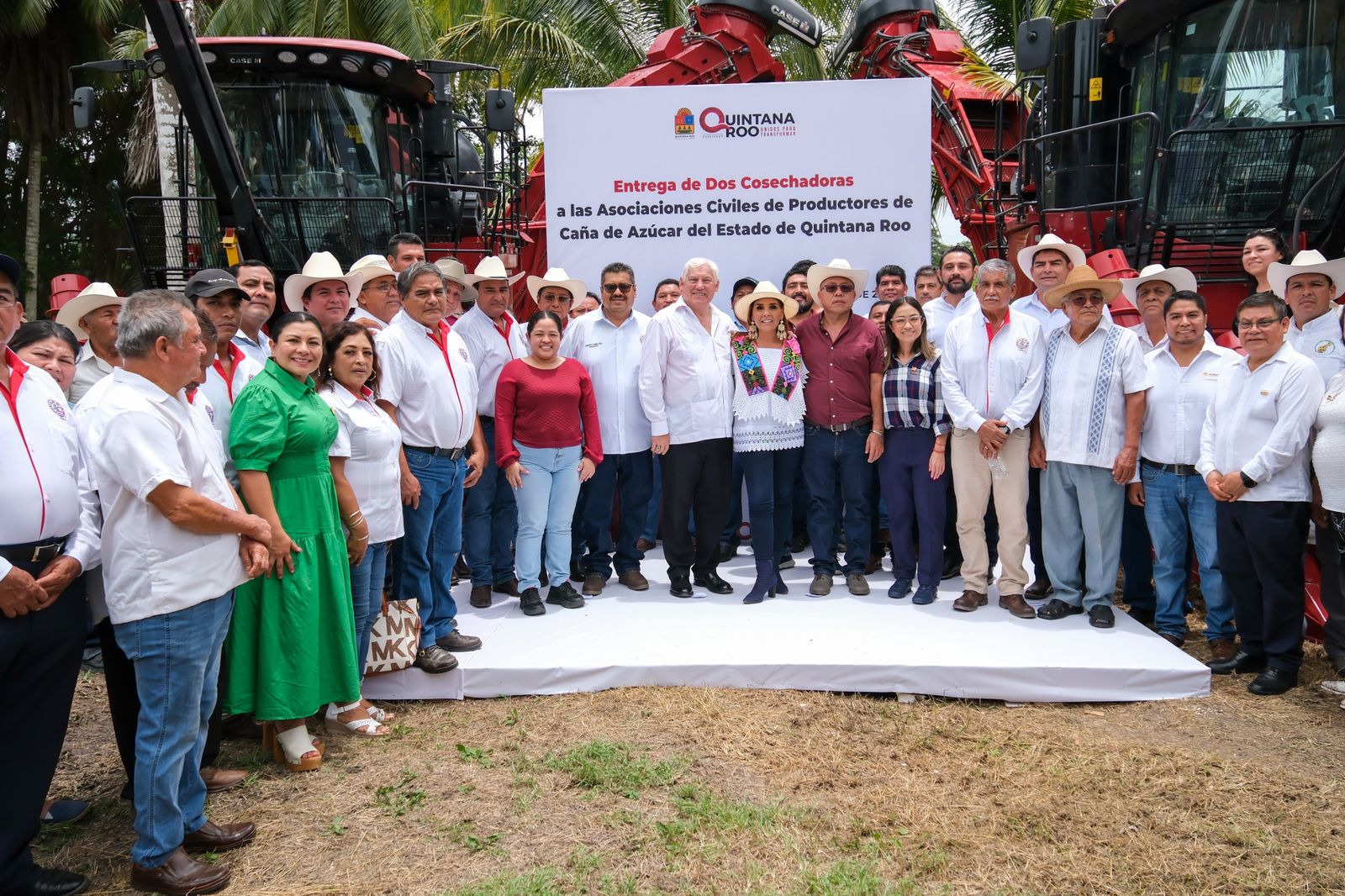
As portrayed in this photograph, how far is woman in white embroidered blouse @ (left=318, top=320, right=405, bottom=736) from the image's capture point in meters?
3.94

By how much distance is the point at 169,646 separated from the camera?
9.71ft

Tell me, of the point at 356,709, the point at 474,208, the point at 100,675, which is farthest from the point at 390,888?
the point at 474,208

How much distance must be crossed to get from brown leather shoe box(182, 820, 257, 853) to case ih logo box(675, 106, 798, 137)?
5.58 meters

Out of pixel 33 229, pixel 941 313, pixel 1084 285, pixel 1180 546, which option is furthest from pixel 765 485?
pixel 33 229

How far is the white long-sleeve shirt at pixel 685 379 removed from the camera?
5.50m

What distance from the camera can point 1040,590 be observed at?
18.5ft

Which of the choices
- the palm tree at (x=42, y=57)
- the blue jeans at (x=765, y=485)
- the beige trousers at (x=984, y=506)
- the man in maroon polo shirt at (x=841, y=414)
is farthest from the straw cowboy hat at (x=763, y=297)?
the palm tree at (x=42, y=57)

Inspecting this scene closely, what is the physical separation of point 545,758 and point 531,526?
168cm

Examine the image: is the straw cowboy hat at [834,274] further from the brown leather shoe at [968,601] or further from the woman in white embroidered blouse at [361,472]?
the woman in white embroidered blouse at [361,472]

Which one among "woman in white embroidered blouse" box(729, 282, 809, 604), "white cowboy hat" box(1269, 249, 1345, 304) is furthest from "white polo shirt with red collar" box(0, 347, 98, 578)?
"white cowboy hat" box(1269, 249, 1345, 304)

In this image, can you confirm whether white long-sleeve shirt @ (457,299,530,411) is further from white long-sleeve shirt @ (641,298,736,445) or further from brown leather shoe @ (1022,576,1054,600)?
brown leather shoe @ (1022,576,1054,600)

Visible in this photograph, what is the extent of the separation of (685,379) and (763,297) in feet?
2.05

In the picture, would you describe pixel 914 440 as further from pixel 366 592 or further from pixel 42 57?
pixel 42 57

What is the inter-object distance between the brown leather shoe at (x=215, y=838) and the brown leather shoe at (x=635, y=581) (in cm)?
276
